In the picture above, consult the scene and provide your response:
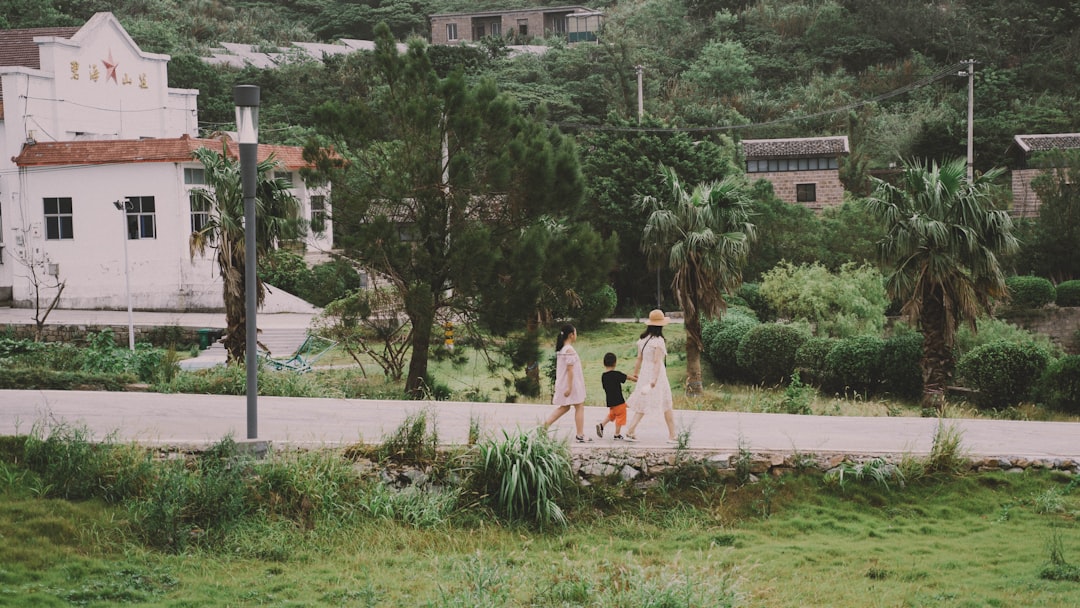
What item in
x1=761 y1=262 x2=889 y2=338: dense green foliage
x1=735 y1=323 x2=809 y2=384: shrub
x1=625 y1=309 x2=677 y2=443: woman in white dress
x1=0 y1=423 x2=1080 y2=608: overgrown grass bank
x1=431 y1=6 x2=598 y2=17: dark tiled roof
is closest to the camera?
x1=0 y1=423 x2=1080 y2=608: overgrown grass bank

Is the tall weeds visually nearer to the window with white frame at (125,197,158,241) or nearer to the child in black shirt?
the child in black shirt

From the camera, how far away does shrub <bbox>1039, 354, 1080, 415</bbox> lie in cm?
1855

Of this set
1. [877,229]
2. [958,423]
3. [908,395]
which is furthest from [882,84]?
[958,423]

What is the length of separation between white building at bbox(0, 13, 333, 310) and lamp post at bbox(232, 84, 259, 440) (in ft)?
81.3

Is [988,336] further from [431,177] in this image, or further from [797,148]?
[797,148]

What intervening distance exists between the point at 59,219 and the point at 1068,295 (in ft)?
107

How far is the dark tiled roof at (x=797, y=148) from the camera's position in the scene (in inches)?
1673

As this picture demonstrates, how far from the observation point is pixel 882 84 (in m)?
60.6

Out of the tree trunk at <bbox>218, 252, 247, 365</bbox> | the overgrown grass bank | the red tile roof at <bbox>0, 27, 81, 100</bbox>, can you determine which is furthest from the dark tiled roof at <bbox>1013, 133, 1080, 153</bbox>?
the red tile roof at <bbox>0, 27, 81, 100</bbox>

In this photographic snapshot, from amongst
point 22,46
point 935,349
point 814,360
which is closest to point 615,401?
point 935,349

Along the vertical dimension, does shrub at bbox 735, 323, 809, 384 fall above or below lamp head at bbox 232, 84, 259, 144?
below

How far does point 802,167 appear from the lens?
43.3 meters

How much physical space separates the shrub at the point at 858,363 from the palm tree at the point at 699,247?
2708 millimetres

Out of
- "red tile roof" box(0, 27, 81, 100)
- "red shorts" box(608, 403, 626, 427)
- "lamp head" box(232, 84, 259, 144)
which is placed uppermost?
"red tile roof" box(0, 27, 81, 100)
